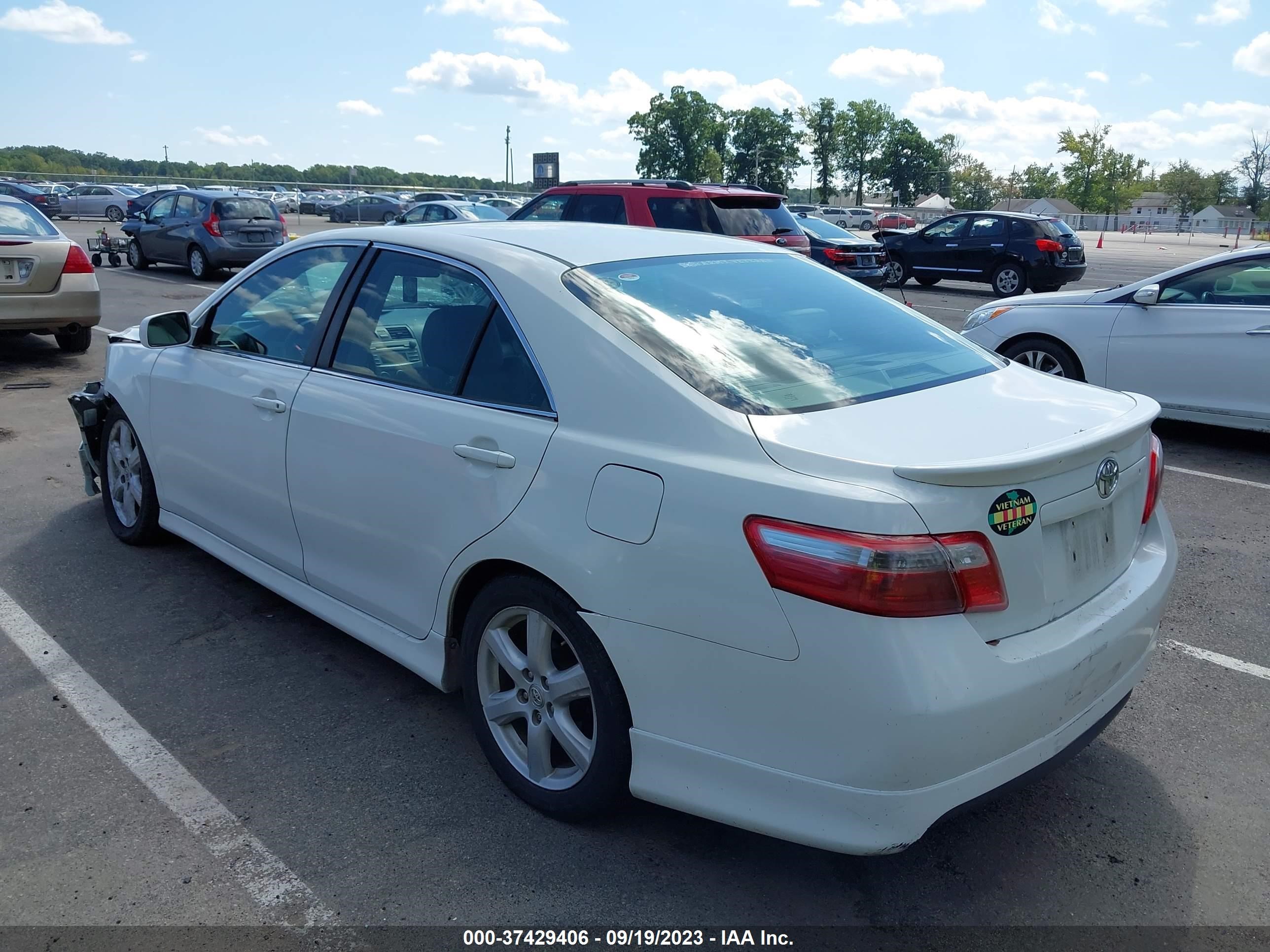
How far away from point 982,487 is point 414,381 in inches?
72.5

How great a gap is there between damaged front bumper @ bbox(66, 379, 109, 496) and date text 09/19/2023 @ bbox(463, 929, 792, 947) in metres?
3.81

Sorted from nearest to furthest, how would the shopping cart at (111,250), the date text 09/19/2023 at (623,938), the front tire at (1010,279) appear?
the date text 09/19/2023 at (623,938), the front tire at (1010,279), the shopping cart at (111,250)

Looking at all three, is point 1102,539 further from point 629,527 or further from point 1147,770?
point 629,527

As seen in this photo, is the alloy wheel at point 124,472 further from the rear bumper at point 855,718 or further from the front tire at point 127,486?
the rear bumper at point 855,718

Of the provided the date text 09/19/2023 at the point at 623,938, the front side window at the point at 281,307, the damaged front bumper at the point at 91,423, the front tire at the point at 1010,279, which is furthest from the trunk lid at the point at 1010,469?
the front tire at the point at 1010,279

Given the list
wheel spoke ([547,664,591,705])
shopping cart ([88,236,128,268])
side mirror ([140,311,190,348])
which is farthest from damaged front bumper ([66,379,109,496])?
shopping cart ([88,236,128,268])

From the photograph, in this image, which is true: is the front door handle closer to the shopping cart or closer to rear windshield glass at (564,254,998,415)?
rear windshield glass at (564,254,998,415)

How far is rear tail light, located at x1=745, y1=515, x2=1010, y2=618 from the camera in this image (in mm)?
Result: 2223

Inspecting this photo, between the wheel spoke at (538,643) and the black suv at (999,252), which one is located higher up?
the black suv at (999,252)

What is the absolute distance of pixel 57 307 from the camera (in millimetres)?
9875

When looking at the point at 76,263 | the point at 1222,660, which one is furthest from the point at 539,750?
the point at 76,263

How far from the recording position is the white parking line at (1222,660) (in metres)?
3.98

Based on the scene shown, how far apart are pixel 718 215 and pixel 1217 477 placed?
21.8ft

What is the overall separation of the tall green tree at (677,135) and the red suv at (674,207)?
90.8 meters
